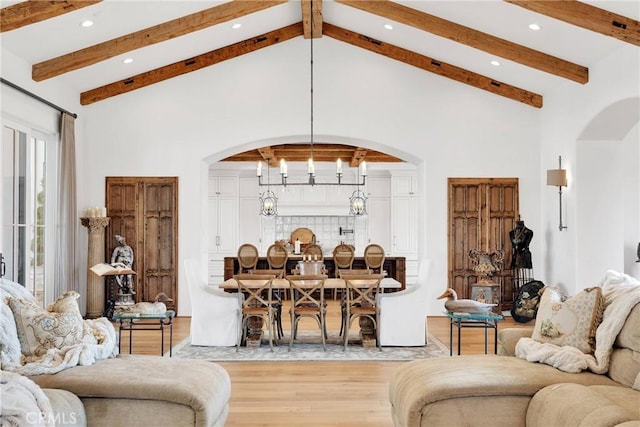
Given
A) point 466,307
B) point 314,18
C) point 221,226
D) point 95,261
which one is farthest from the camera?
point 221,226

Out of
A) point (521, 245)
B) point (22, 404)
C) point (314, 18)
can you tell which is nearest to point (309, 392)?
point (22, 404)

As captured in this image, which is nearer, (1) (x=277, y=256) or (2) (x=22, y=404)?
(2) (x=22, y=404)

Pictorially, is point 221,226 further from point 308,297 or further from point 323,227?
point 308,297

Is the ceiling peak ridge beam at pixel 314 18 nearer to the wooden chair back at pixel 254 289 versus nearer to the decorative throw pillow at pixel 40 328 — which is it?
the wooden chair back at pixel 254 289

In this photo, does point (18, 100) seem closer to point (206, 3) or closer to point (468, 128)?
point (206, 3)

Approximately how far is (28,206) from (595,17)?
6533 millimetres

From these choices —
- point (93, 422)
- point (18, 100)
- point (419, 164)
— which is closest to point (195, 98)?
point (18, 100)

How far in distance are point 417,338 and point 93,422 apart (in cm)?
419

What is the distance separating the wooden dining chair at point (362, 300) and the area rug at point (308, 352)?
0.16 metres

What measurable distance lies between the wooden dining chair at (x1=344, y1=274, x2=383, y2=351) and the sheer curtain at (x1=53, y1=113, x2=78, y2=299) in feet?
12.4

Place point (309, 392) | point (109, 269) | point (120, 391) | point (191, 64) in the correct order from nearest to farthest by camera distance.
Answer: point (120, 391) → point (309, 392) → point (109, 269) → point (191, 64)

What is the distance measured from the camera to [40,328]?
3.62 metres

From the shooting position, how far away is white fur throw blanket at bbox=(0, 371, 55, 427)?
8.43 ft

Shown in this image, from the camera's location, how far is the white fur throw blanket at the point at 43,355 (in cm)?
338
